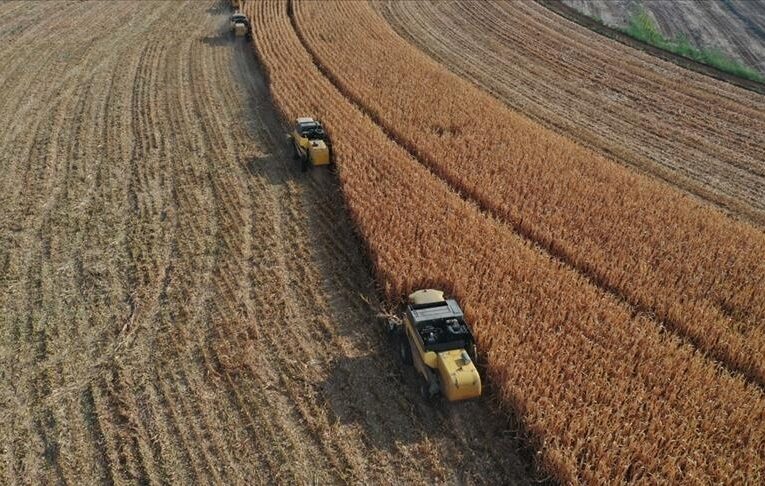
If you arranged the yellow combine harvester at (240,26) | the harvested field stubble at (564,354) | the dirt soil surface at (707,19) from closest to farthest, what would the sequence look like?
the harvested field stubble at (564,354) → the yellow combine harvester at (240,26) → the dirt soil surface at (707,19)

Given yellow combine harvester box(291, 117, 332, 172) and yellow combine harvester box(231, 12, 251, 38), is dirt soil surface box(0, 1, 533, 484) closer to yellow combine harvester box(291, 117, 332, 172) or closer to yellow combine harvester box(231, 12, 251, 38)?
yellow combine harvester box(291, 117, 332, 172)

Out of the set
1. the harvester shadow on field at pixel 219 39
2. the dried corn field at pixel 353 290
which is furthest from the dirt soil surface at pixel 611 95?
the harvester shadow on field at pixel 219 39

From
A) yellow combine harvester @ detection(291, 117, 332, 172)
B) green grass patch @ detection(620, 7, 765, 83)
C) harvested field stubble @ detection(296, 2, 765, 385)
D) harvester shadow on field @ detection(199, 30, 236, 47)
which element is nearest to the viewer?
harvested field stubble @ detection(296, 2, 765, 385)

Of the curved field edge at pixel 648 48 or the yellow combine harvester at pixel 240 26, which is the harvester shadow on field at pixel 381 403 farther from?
the curved field edge at pixel 648 48

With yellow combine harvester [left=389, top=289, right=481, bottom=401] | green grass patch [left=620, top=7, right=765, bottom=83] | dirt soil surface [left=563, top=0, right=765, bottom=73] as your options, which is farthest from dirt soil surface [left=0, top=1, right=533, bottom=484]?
dirt soil surface [left=563, top=0, right=765, bottom=73]

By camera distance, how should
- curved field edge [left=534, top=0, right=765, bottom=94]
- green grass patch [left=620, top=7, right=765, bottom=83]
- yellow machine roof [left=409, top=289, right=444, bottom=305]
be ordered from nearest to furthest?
yellow machine roof [left=409, top=289, right=444, bottom=305] < curved field edge [left=534, top=0, right=765, bottom=94] < green grass patch [left=620, top=7, right=765, bottom=83]

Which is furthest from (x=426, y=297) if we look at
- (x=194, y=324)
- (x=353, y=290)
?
(x=194, y=324)
